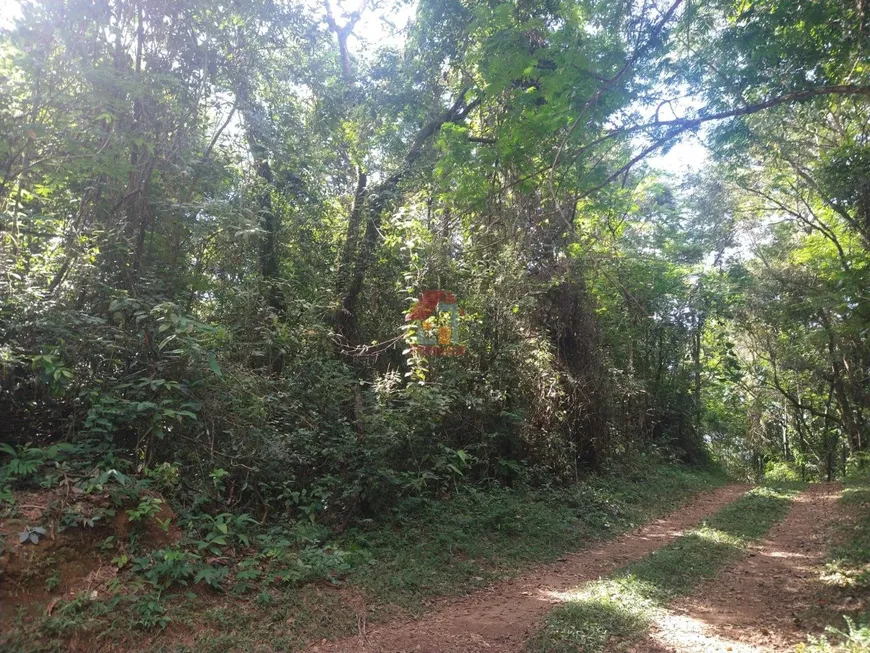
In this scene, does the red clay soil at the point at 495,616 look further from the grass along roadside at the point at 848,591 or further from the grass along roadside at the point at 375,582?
the grass along roadside at the point at 848,591

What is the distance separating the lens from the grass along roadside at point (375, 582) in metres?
4.25

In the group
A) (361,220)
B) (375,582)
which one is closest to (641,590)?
(375,582)

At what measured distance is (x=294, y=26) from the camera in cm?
938

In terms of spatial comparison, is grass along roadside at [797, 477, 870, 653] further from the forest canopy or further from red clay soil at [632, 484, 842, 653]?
the forest canopy

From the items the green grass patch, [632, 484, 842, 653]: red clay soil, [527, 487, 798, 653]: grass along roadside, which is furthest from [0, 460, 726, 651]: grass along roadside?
[632, 484, 842, 653]: red clay soil

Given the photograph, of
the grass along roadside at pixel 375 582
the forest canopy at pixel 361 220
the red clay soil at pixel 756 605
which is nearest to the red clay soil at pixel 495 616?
the grass along roadside at pixel 375 582

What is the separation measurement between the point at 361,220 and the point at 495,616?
790cm

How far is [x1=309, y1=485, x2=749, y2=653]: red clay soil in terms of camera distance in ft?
15.6

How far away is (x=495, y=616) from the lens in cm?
546

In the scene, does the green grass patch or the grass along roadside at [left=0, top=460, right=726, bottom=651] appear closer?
the grass along roadside at [left=0, top=460, right=726, bottom=651]

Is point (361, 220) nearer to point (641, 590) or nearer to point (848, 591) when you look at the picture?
point (641, 590)

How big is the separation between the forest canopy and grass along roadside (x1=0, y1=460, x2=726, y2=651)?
600 millimetres

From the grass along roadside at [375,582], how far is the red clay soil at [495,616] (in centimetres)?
19

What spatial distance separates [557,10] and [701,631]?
694 centimetres
